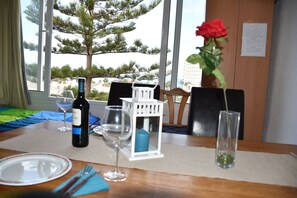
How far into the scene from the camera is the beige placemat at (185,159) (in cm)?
78

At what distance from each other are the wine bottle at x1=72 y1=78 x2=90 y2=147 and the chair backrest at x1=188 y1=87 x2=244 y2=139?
2.61ft

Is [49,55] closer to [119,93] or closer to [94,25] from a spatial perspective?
[94,25]

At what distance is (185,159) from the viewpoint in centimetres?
90

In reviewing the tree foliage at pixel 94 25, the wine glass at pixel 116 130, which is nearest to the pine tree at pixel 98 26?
the tree foliage at pixel 94 25

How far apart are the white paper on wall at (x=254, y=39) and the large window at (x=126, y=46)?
2.28ft

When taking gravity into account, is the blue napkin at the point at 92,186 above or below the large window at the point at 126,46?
below

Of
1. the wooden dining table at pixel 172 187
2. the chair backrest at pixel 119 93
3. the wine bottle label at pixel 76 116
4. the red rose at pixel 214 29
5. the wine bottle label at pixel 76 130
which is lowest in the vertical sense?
the wooden dining table at pixel 172 187

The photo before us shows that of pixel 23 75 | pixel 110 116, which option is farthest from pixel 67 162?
pixel 23 75

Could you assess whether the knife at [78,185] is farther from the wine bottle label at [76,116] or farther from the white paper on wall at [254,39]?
the white paper on wall at [254,39]

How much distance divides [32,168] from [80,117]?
245mm

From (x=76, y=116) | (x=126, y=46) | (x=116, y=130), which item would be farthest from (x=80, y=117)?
(x=126, y=46)

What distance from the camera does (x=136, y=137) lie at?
35.0 inches

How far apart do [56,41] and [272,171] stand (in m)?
3.35

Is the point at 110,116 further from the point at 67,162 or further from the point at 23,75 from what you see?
the point at 23,75
